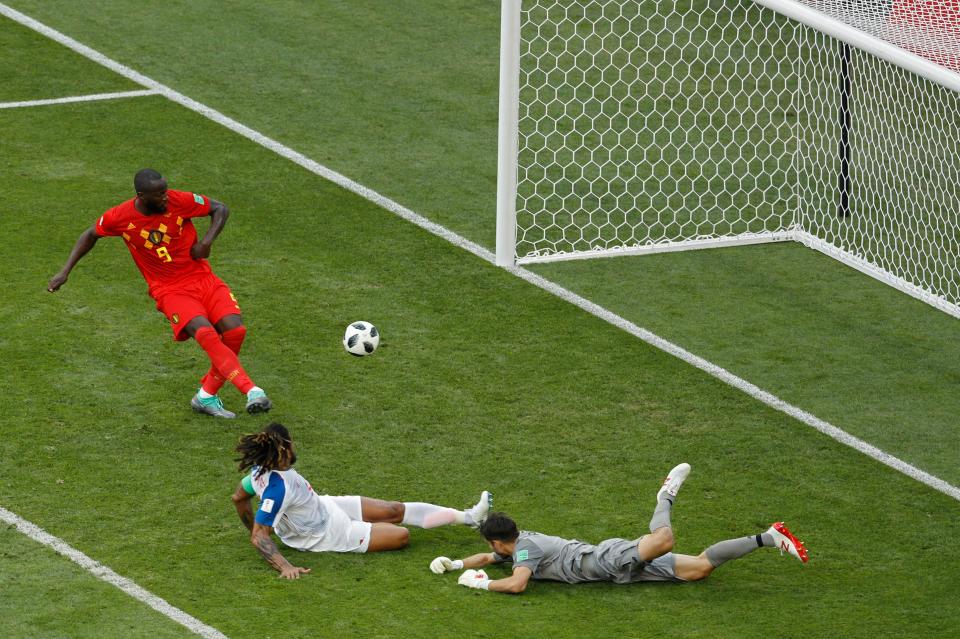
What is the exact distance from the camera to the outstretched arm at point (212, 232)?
440 inches

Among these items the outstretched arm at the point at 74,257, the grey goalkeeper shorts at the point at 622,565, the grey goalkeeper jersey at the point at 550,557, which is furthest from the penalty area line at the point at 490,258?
the outstretched arm at the point at 74,257

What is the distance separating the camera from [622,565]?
377 inches

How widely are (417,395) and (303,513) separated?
232cm

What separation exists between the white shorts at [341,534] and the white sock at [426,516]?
0.27m

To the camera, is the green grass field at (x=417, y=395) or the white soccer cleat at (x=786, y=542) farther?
the white soccer cleat at (x=786, y=542)

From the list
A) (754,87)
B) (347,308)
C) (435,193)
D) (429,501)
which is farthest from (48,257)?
(754,87)

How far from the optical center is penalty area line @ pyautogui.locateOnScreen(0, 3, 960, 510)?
1141 cm

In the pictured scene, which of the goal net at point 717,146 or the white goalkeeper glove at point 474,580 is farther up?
the goal net at point 717,146

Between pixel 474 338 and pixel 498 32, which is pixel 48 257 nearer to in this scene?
pixel 474 338

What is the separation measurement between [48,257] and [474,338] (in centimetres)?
346

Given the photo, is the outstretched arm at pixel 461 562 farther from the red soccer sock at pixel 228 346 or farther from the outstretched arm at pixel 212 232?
the outstretched arm at pixel 212 232

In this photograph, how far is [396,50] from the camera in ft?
60.0

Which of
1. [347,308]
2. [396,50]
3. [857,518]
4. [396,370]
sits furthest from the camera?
[396,50]

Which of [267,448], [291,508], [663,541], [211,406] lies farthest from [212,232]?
[663,541]
